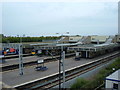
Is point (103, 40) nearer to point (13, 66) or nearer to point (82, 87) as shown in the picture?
point (13, 66)

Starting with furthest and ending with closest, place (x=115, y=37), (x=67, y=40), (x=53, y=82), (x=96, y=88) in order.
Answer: (x=67, y=40) < (x=115, y=37) < (x=53, y=82) < (x=96, y=88)

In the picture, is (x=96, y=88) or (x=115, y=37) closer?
(x=96, y=88)

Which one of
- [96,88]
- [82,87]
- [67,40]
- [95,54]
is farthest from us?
[67,40]

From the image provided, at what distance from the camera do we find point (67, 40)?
40.6 meters

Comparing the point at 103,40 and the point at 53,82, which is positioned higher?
the point at 103,40

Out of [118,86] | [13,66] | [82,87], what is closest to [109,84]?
[118,86]

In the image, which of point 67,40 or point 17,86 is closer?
point 17,86

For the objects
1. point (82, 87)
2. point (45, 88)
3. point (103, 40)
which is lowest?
point (45, 88)

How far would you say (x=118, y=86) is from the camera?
24.1ft

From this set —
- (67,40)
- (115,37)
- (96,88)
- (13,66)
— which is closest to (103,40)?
(115,37)

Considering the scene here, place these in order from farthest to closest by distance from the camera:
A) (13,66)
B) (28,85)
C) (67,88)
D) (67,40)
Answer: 1. (67,40)
2. (13,66)
3. (28,85)
4. (67,88)

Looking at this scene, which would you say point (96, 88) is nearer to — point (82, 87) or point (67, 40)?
point (82, 87)

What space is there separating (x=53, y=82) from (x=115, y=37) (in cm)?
3175

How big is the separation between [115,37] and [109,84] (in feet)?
106
